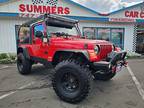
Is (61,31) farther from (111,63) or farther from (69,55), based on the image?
(111,63)

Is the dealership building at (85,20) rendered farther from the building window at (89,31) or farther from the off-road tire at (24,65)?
the off-road tire at (24,65)

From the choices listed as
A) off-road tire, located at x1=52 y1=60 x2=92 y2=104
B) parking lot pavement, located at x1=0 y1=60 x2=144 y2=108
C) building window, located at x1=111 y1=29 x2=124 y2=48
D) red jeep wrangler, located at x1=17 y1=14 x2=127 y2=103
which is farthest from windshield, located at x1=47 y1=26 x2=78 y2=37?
building window, located at x1=111 y1=29 x2=124 y2=48

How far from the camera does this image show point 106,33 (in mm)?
14641

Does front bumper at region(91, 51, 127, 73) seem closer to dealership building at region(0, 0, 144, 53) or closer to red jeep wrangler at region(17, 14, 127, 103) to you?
red jeep wrangler at region(17, 14, 127, 103)

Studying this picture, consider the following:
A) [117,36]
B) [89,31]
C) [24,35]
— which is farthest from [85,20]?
[24,35]

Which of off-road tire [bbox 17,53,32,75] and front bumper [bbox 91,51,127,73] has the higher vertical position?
front bumper [bbox 91,51,127,73]

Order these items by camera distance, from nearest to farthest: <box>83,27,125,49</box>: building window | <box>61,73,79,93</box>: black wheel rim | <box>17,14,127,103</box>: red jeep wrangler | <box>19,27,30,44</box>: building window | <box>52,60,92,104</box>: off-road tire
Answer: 1. <box>52,60,92,104</box>: off-road tire
2. <box>17,14,127,103</box>: red jeep wrangler
3. <box>61,73,79,93</box>: black wheel rim
4. <box>19,27,30,44</box>: building window
5. <box>83,27,125,49</box>: building window

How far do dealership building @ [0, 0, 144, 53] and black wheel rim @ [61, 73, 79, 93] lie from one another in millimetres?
8473

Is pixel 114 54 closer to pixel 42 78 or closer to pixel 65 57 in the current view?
pixel 65 57

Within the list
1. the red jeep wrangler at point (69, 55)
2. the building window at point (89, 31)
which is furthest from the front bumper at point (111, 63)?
the building window at point (89, 31)

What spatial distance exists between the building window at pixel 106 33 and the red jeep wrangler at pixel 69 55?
7.58 meters

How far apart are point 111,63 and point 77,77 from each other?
95 cm

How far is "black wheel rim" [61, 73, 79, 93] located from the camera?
459 centimetres

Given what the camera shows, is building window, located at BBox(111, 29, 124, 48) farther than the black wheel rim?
Result: Yes
